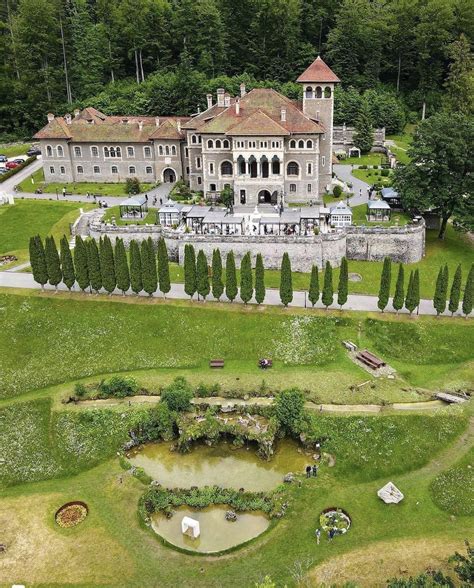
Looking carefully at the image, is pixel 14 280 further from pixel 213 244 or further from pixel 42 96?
pixel 42 96

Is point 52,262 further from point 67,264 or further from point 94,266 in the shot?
point 94,266

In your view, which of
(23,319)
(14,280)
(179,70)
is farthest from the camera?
(179,70)

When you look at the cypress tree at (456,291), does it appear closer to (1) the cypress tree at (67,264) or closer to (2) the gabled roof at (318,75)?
(2) the gabled roof at (318,75)

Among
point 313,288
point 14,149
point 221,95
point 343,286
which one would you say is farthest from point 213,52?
point 343,286

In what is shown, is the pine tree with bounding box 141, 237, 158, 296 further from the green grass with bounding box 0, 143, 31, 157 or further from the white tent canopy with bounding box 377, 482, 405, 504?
the green grass with bounding box 0, 143, 31, 157

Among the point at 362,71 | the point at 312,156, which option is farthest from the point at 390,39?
the point at 312,156
